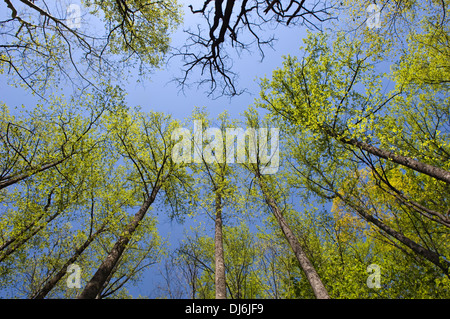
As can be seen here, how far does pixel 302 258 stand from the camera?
674 centimetres

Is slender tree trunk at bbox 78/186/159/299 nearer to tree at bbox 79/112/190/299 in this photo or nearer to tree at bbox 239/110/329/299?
tree at bbox 79/112/190/299

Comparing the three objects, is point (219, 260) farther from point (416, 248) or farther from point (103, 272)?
point (416, 248)

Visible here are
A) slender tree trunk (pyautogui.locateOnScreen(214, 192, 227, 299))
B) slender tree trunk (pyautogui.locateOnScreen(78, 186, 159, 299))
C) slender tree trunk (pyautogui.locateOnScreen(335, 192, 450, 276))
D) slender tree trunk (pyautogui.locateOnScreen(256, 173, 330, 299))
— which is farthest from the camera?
slender tree trunk (pyautogui.locateOnScreen(214, 192, 227, 299))

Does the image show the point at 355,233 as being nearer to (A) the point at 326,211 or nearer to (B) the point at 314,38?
(A) the point at 326,211

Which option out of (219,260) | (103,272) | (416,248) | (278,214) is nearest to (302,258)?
(278,214)

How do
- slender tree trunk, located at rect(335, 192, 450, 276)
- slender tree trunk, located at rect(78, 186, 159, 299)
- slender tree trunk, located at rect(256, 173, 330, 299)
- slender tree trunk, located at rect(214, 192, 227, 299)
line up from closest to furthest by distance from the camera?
slender tree trunk, located at rect(78, 186, 159, 299) → slender tree trunk, located at rect(256, 173, 330, 299) → slender tree trunk, located at rect(335, 192, 450, 276) → slender tree trunk, located at rect(214, 192, 227, 299)

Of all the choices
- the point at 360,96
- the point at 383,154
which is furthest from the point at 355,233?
the point at 360,96

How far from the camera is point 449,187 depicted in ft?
24.0

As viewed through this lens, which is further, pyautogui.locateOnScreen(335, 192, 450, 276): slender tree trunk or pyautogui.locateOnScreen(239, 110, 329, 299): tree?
pyautogui.locateOnScreen(335, 192, 450, 276): slender tree trunk

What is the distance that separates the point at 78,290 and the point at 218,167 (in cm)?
1189

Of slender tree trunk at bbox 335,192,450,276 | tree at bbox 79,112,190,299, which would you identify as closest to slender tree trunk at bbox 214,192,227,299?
tree at bbox 79,112,190,299

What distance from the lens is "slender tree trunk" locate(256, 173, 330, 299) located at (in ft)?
17.9

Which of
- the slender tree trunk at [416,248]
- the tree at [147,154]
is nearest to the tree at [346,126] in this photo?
the slender tree trunk at [416,248]

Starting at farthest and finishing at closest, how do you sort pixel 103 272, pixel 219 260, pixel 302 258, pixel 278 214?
1. pixel 278 214
2. pixel 219 260
3. pixel 302 258
4. pixel 103 272
